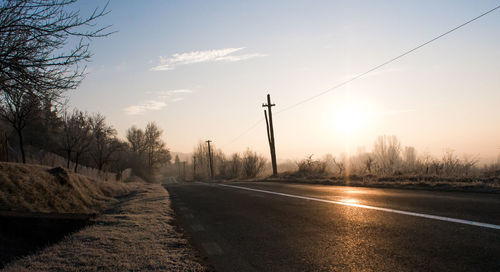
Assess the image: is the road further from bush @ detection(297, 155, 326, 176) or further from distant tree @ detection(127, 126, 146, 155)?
distant tree @ detection(127, 126, 146, 155)

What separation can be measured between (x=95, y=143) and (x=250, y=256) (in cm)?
3076

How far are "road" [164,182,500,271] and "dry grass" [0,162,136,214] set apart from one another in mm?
4316

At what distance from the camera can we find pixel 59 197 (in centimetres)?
978

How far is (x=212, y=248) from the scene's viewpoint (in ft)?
14.6

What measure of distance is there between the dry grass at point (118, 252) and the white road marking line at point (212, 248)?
22 cm

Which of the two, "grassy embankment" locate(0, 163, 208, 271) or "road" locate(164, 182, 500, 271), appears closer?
"road" locate(164, 182, 500, 271)

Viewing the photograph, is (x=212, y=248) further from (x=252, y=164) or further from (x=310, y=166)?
(x=252, y=164)

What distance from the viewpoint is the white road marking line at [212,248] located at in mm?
4242

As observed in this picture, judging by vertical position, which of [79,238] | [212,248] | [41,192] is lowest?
[212,248]

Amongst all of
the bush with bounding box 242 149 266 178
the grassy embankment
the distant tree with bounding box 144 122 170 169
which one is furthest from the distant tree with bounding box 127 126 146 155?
the grassy embankment

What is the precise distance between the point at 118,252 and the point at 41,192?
6.53 metres

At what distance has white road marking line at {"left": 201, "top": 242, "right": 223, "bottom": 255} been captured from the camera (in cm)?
424

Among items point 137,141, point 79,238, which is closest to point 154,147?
point 137,141

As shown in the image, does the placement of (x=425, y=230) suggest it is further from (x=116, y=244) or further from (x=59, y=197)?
(x=59, y=197)
